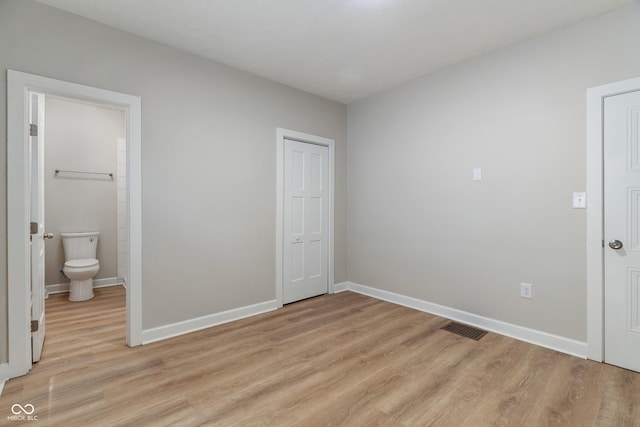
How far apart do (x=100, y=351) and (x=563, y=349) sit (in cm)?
381

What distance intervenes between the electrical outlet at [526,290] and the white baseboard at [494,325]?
0.29 metres

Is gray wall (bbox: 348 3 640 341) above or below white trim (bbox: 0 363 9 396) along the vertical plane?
above

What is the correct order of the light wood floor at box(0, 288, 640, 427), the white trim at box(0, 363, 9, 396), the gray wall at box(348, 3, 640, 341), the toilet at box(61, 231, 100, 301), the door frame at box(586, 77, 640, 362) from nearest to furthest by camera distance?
the light wood floor at box(0, 288, 640, 427)
the white trim at box(0, 363, 9, 396)
the door frame at box(586, 77, 640, 362)
the gray wall at box(348, 3, 640, 341)
the toilet at box(61, 231, 100, 301)

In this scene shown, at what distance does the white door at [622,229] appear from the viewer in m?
2.19

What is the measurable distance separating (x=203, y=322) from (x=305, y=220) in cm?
168

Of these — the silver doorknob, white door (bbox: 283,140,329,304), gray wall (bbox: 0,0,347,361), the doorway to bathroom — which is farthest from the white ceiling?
the doorway to bathroom

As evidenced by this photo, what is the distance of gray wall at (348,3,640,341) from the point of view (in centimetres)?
242

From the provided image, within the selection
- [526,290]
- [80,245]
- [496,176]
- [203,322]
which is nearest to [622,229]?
[526,290]

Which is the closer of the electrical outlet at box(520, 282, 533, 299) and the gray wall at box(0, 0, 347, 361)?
the gray wall at box(0, 0, 347, 361)

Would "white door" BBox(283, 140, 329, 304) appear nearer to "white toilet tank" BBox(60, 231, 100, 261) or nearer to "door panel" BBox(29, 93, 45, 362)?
"door panel" BBox(29, 93, 45, 362)

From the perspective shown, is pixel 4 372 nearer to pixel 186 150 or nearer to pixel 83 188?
pixel 186 150

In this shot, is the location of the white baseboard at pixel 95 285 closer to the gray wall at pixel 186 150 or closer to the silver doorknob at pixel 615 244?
the gray wall at pixel 186 150

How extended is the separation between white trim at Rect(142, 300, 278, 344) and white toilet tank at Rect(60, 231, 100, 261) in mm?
2372

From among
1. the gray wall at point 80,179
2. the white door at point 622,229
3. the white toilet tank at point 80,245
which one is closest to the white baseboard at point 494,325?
the white door at point 622,229
